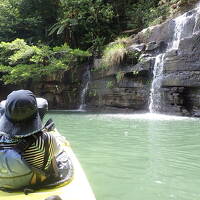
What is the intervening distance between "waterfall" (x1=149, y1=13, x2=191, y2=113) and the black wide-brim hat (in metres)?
10.5

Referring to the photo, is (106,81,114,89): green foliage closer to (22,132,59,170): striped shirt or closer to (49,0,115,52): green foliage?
(49,0,115,52): green foliage

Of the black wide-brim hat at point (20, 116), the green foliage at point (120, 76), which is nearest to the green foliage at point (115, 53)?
the green foliage at point (120, 76)

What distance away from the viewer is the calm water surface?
4.12 metres

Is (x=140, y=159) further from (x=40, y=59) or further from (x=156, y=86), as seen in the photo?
(x=40, y=59)

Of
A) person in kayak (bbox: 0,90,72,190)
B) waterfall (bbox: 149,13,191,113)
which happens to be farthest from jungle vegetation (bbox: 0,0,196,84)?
person in kayak (bbox: 0,90,72,190)

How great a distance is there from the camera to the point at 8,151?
288cm

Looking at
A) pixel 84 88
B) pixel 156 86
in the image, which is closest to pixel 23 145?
pixel 156 86

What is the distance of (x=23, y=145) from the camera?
2.95 meters

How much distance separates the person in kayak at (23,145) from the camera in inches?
113

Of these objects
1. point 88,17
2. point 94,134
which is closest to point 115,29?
point 88,17

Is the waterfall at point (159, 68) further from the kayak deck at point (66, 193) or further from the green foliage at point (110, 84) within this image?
the kayak deck at point (66, 193)

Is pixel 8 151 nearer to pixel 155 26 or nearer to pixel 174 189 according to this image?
pixel 174 189

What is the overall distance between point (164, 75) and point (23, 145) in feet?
34.3

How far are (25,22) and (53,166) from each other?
1759 cm
